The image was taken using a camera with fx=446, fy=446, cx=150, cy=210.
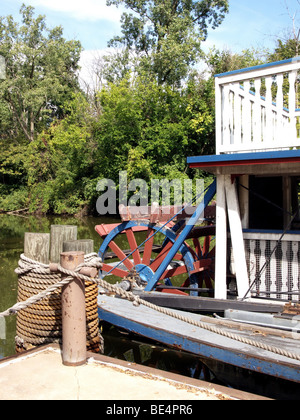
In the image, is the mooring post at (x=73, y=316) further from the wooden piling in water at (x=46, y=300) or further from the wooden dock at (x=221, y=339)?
the wooden dock at (x=221, y=339)

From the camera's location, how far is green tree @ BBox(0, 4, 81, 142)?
32.4 metres

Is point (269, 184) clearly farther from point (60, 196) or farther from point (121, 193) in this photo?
point (60, 196)

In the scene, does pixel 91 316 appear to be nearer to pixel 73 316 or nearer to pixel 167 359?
pixel 73 316

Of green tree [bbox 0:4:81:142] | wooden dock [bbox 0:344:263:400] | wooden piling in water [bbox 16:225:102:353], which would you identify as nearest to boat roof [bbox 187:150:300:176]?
wooden piling in water [bbox 16:225:102:353]

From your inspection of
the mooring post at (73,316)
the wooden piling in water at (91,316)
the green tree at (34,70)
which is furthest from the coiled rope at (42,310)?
the green tree at (34,70)

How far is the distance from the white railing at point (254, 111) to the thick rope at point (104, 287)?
7.53ft

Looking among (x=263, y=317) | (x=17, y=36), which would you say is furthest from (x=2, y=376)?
(x=17, y=36)

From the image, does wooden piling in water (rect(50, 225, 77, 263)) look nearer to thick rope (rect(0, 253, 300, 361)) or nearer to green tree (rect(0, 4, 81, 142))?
thick rope (rect(0, 253, 300, 361))

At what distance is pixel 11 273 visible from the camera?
10945mm

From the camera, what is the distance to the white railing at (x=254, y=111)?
4973 millimetres

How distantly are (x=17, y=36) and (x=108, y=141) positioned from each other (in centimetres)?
1596

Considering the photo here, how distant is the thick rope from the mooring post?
0.06 metres

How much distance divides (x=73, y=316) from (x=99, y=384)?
574 mm

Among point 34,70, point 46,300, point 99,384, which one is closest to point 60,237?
point 46,300
